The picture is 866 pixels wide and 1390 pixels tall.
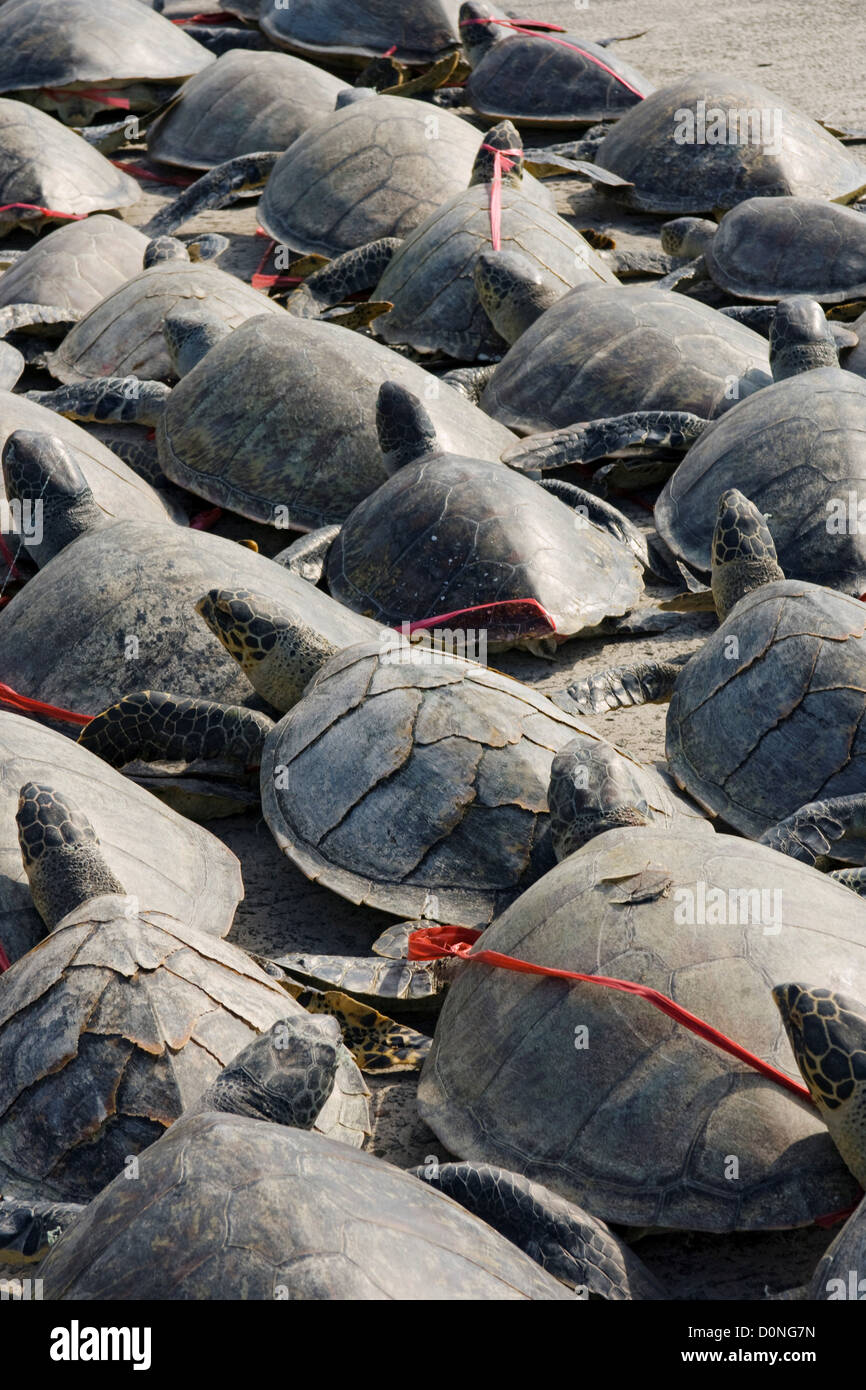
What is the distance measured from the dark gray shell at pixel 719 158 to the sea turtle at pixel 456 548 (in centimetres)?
435

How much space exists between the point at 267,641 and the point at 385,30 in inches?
376

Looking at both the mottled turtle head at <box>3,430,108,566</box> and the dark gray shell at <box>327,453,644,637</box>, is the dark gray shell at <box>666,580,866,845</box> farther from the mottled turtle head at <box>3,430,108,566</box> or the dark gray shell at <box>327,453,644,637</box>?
the mottled turtle head at <box>3,430,108,566</box>

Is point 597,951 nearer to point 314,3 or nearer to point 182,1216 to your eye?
point 182,1216

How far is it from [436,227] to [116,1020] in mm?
5836

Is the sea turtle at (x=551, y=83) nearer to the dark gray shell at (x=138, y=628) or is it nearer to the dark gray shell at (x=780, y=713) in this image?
the dark gray shell at (x=138, y=628)

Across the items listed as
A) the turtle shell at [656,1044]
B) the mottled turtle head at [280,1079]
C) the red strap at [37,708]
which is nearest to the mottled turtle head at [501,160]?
the red strap at [37,708]

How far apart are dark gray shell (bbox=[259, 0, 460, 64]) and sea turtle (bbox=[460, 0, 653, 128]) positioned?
966 mm

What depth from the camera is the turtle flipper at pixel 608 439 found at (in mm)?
5980

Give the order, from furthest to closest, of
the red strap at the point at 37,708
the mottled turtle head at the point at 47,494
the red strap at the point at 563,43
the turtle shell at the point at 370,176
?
1. the red strap at the point at 563,43
2. the turtle shell at the point at 370,176
3. the mottled turtle head at the point at 47,494
4. the red strap at the point at 37,708

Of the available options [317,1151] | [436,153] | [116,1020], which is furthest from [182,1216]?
[436,153]

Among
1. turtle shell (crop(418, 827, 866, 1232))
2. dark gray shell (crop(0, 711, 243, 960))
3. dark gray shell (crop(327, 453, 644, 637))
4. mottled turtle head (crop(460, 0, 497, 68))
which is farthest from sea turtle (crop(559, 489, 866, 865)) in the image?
mottled turtle head (crop(460, 0, 497, 68))

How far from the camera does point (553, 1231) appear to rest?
2.62 metres

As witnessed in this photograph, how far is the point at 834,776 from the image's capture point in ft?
13.1
